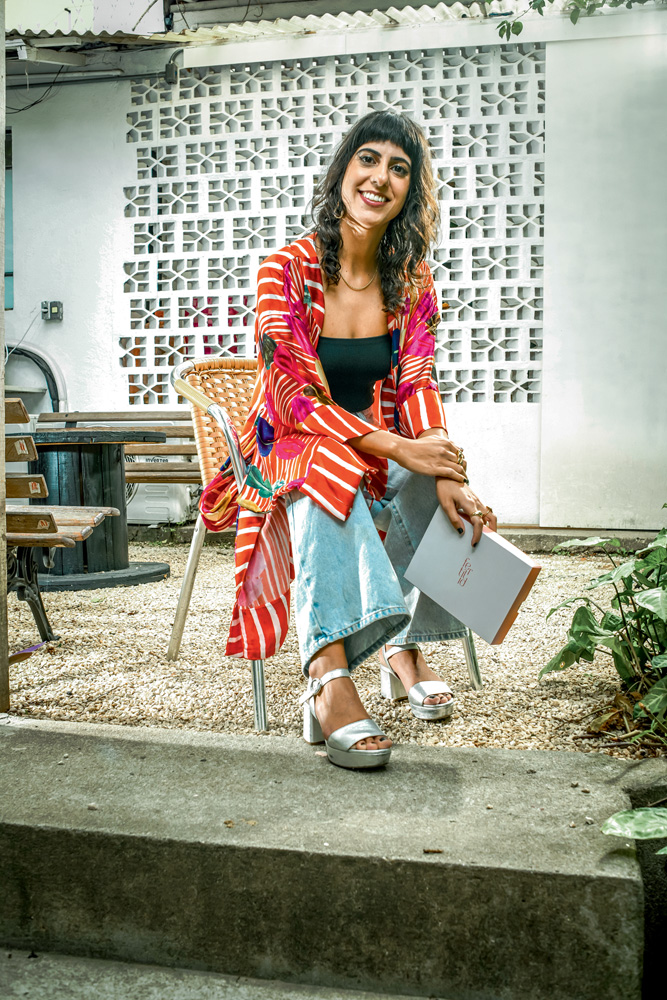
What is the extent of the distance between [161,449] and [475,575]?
4.12 m

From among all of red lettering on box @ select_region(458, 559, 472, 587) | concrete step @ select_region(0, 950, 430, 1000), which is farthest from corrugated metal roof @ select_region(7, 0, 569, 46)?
concrete step @ select_region(0, 950, 430, 1000)

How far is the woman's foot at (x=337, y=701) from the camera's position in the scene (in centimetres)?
148

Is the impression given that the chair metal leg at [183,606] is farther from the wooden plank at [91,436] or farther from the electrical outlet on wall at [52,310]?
the electrical outlet on wall at [52,310]

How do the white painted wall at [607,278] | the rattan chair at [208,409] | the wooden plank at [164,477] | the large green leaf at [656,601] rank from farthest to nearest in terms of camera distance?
the white painted wall at [607,278] < the wooden plank at [164,477] < the rattan chair at [208,409] < the large green leaf at [656,601]

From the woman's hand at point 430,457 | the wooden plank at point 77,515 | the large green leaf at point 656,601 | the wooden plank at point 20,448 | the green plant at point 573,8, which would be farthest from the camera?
the green plant at point 573,8

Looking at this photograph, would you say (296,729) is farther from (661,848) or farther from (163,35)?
(163,35)

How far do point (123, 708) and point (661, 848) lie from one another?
125 cm

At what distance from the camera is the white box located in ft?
5.06

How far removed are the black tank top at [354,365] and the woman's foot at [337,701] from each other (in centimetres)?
67

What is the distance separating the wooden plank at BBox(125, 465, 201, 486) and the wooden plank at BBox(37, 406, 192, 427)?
2.95ft

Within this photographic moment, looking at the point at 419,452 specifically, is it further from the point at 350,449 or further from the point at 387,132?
the point at 387,132

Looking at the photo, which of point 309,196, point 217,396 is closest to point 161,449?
point 309,196

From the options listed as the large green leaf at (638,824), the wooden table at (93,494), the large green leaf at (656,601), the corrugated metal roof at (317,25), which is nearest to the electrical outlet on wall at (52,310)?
the corrugated metal roof at (317,25)

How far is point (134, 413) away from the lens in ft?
20.1
